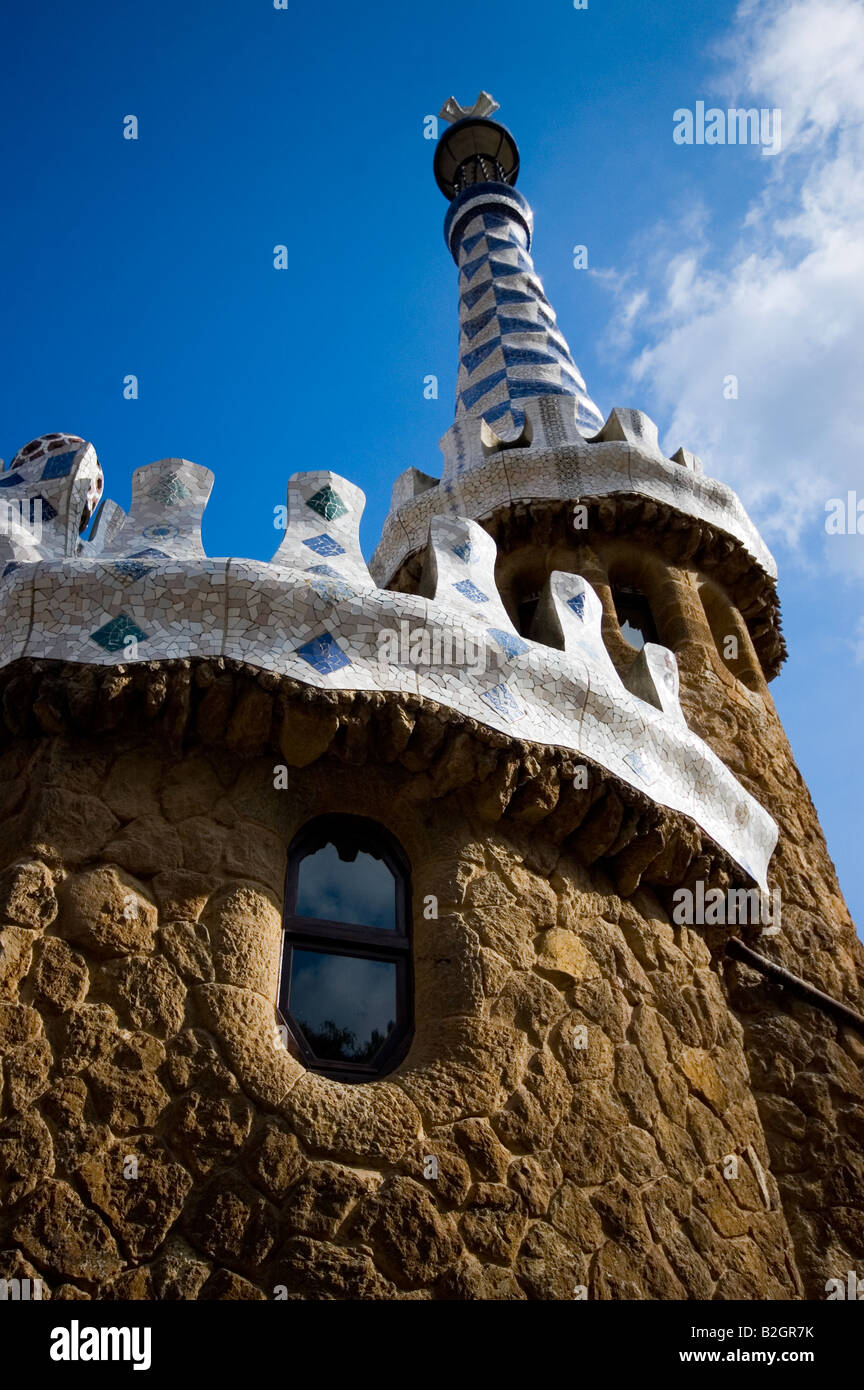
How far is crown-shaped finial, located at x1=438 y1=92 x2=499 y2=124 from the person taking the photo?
13734mm

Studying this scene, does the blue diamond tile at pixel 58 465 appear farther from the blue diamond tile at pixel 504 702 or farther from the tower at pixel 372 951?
the blue diamond tile at pixel 504 702

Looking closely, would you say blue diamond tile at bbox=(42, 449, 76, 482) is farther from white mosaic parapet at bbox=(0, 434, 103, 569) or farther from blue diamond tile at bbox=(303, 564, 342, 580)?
blue diamond tile at bbox=(303, 564, 342, 580)

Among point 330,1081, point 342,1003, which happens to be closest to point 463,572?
point 342,1003

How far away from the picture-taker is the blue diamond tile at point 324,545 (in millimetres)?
4336

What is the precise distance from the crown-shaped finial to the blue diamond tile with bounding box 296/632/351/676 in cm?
1182

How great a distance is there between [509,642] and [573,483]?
120 inches

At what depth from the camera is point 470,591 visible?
4.52 metres

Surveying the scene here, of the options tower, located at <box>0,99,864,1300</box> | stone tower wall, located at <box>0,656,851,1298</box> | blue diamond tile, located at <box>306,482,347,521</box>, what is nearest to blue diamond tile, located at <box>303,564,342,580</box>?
tower, located at <box>0,99,864,1300</box>

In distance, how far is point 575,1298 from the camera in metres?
3.07

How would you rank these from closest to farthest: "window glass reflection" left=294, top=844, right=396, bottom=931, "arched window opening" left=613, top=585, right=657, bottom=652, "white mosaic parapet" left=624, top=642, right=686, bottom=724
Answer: "window glass reflection" left=294, top=844, right=396, bottom=931 < "white mosaic parapet" left=624, top=642, right=686, bottom=724 < "arched window opening" left=613, top=585, right=657, bottom=652
